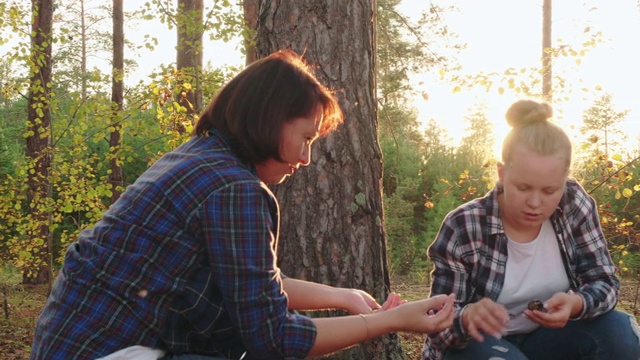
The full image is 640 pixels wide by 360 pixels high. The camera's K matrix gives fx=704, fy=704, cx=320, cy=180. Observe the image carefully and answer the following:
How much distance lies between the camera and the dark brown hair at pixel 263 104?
195 centimetres

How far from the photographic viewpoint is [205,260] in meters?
1.91

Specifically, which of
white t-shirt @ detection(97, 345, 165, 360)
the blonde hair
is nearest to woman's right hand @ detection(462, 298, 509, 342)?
the blonde hair

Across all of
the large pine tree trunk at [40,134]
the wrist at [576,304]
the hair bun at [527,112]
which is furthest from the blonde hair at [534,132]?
the large pine tree trunk at [40,134]

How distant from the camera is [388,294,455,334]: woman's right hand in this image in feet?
6.73

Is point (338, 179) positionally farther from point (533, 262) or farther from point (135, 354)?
point (135, 354)

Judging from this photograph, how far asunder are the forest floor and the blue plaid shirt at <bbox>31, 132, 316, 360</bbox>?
3.10 meters

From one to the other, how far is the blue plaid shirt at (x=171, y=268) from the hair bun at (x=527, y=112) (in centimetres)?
106

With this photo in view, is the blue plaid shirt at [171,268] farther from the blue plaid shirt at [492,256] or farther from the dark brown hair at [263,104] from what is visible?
the blue plaid shirt at [492,256]

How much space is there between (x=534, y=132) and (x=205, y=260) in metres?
1.23

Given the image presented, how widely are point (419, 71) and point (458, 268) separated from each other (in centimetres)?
1055

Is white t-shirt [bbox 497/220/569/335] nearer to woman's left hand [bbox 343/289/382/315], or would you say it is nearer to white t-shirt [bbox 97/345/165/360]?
woman's left hand [bbox 343/289/382/315]

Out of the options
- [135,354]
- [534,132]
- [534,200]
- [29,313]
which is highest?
[534,132]

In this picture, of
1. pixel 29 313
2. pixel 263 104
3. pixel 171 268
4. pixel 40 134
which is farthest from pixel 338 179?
pixel 29 313

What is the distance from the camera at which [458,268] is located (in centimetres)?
246
